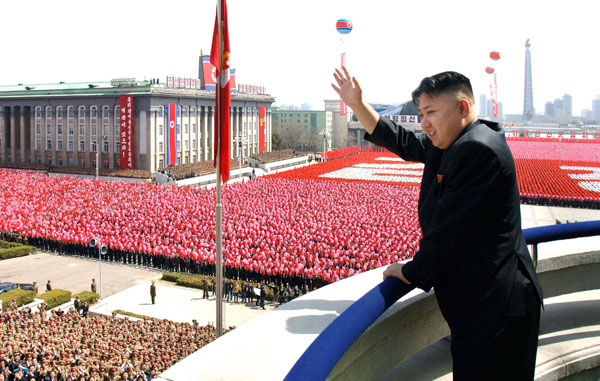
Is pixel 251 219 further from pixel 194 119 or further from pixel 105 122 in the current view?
pixel 194 119

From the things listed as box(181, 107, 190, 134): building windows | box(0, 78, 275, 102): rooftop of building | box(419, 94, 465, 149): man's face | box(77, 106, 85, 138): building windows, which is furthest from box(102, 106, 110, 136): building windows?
box(419, 94, 465, 149): man's face

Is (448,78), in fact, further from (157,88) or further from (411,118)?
(411,118)

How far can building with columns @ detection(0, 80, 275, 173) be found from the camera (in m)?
56.1

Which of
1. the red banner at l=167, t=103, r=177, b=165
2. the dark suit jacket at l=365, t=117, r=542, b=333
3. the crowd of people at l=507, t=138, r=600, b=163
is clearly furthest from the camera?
the crowd of people at l=507, t=138, r=600, b=163

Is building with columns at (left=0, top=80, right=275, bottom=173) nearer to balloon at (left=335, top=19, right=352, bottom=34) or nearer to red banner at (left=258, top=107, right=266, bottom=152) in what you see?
red banner at (left=258, top=107, right=266, bottom=152)

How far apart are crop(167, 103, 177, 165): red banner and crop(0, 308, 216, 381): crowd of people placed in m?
44.1

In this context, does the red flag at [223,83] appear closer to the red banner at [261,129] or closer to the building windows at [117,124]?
the building windows at [117,124]

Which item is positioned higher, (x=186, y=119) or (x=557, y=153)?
(x=186, y=119)

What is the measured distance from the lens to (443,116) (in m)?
2.51

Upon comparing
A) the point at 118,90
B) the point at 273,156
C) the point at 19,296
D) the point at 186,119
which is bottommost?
the point at 19,296

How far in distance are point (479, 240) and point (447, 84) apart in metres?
0.75

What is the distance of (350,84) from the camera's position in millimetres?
3180

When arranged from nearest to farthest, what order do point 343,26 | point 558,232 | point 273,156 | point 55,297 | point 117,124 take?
point 558,232, point 55,297, point 117,124, point 343,26, point 273,156

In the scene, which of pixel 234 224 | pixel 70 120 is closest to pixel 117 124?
pixel 70 120
